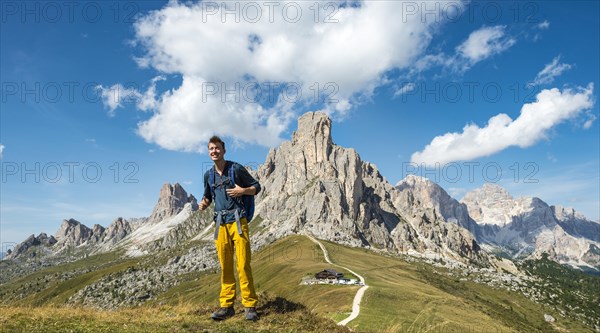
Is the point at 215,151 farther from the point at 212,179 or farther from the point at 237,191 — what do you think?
the point at 237,191

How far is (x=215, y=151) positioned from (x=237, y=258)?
427cm

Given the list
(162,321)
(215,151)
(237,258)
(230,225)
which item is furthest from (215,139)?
(162,321)

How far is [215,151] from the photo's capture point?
14703 millimetres

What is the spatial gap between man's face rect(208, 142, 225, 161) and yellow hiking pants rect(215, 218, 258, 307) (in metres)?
2.62

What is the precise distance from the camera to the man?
1441 centimetres

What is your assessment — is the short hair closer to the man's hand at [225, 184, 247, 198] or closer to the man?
the man

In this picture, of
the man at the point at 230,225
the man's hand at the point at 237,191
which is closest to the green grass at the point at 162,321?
the man at the point at 230,225

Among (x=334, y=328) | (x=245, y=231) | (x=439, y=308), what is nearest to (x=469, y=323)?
(x=439, y=308)

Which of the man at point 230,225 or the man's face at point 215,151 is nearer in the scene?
the man at point 230,225

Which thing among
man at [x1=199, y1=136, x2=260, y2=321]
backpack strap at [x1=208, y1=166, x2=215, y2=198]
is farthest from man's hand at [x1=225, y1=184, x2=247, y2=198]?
backpack strap at [x1=208, y1=166, x2=215, y2=198]

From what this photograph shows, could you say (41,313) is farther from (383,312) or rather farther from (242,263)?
Answer: (383,312)

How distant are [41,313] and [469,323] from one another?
52.4 m

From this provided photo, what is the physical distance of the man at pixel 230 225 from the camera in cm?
1441

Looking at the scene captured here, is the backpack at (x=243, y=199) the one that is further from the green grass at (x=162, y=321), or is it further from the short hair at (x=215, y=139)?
the green grass at (x=162, y=321)
